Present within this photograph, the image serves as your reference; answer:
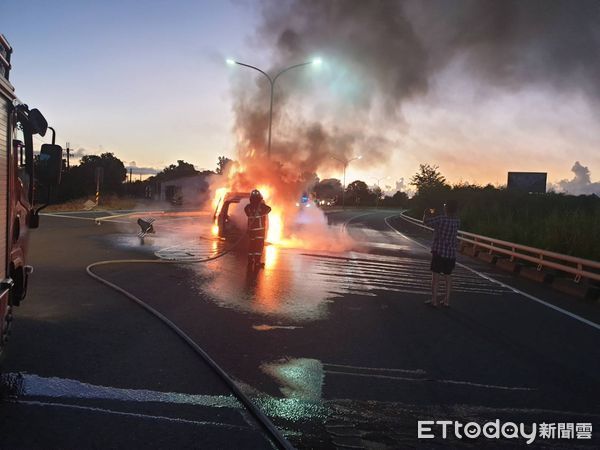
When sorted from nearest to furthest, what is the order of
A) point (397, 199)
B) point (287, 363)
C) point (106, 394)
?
point (106, 394) < point (287, 363) < point (397, 199)

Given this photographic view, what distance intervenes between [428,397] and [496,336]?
8.94ft

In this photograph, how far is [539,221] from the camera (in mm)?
19344

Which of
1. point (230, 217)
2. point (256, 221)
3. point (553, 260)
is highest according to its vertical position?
point (256, 221)

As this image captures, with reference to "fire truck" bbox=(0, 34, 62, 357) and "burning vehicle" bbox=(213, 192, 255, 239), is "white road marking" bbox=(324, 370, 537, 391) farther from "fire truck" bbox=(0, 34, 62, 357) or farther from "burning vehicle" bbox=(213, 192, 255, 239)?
"burning vehicle" bbox=(213, 192, 255, 239)

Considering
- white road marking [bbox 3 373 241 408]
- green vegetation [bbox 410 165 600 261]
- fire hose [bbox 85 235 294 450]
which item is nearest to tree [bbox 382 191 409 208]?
green vegetation [bbox 410 165 600 261]

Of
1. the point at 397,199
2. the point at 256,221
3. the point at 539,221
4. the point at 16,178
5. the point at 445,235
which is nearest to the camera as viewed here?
the point at 16,178

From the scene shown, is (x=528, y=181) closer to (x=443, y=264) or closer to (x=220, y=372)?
(x=443, y=264)

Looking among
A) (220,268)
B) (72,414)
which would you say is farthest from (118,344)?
(220,268)

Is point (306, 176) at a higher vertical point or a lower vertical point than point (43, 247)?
higher

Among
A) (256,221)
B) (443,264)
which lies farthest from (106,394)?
(256,221)

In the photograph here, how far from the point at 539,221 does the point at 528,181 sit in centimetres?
3035

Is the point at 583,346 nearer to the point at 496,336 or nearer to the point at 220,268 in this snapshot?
the point at 496,336

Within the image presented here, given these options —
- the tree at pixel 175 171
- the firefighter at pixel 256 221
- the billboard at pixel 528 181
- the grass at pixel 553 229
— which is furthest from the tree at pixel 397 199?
the firefighter at pixel 256 221

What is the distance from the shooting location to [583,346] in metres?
6.43
